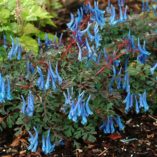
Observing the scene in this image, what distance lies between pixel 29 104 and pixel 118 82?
85 cm

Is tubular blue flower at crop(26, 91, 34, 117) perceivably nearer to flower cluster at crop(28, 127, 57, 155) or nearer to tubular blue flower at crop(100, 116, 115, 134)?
flower cluster at crop(28, 127, 57, 155)

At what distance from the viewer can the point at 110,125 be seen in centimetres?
360

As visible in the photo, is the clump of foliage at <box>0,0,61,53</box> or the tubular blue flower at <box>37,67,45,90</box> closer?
the tubular blue flower at <box>37,67,45,90</box>

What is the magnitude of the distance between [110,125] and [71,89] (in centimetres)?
53

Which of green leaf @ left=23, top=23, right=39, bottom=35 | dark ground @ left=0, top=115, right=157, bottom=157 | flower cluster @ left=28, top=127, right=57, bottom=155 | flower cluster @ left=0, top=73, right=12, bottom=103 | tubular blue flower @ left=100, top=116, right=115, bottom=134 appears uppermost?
green leaf @ left=23, top=23, right=39, bottom=35

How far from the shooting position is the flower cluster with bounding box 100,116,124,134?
357 cm

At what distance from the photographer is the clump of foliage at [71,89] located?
3.29m

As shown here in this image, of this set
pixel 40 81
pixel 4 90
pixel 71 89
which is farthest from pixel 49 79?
pixel 4 90

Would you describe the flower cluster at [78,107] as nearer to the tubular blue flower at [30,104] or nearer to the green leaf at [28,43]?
the tubular blue flower at [30,104]

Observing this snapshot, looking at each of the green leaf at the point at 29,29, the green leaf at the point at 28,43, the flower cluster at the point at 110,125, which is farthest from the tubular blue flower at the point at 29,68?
the green leaf at the point at 29,29

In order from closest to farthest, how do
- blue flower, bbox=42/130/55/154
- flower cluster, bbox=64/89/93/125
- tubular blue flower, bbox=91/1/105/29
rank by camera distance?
flower cluster, bbox=64/89/93/125
blue flower, bbox=42/130/55/154
tubular blue flower, bbox=91/1/105/29

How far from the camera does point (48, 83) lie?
3176mm

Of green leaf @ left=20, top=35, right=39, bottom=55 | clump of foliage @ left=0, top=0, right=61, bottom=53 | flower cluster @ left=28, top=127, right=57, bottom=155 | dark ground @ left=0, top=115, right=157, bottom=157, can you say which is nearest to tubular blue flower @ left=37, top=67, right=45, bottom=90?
flower cluster @ left=28, top=127, right=57, bottom=155

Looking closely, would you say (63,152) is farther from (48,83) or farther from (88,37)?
(88,37)
